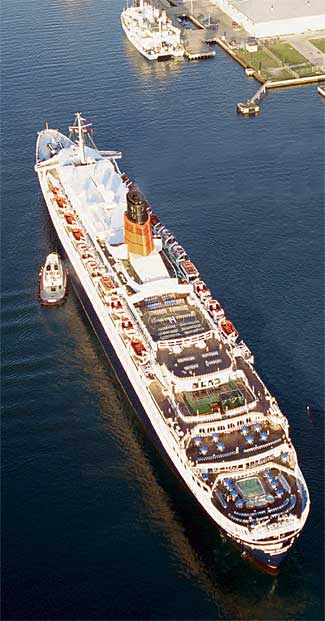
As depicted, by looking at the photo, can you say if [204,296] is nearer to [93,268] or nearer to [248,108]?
[93,268]

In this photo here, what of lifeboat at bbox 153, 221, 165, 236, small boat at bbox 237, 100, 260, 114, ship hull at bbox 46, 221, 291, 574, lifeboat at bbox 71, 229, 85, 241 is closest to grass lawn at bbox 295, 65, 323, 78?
small boat at bbox 237, 100, 260, 114

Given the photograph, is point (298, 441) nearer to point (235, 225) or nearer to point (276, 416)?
point (276, 416)

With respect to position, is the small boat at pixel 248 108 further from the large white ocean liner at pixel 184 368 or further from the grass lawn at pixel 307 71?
the large white ocean liner at pixel 184 368

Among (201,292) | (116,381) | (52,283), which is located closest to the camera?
(116,381)

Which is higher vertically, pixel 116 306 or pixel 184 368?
pixel 116 306

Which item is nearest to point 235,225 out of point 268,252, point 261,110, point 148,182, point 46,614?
point 268,252

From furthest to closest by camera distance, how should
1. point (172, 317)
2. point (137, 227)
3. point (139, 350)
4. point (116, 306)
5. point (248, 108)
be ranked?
point (248, 108) → point (137, 227) → point (116, 306) → point (172, 317) → point (139, 350)

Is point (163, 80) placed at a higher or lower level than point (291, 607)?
higher

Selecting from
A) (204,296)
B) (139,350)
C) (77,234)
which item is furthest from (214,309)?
(77,234)
